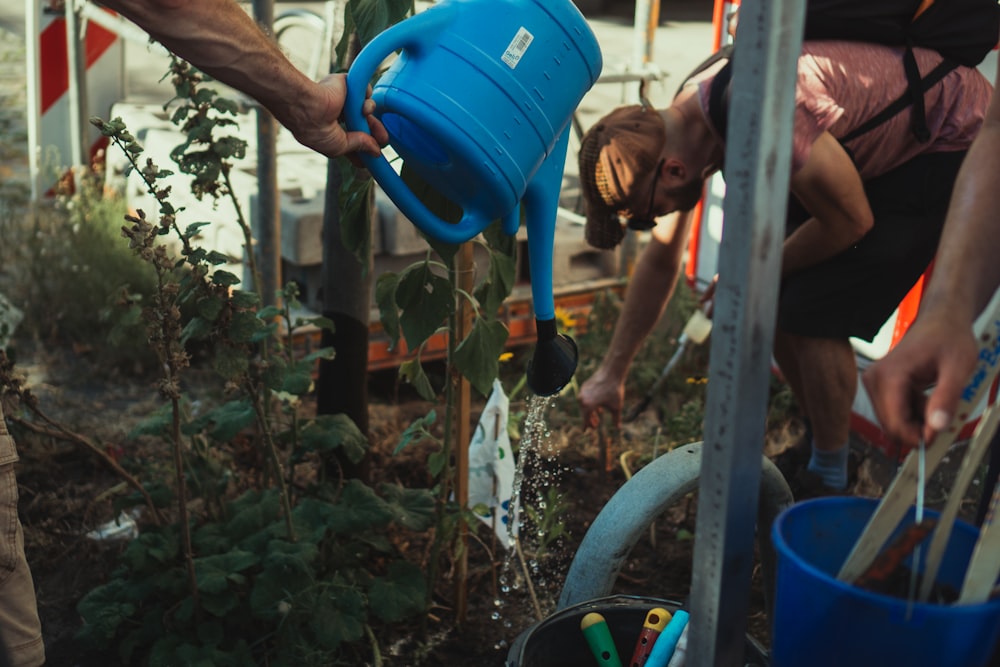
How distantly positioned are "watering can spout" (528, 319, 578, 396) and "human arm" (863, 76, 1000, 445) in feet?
2.10

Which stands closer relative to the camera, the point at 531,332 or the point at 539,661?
the point at 539,661

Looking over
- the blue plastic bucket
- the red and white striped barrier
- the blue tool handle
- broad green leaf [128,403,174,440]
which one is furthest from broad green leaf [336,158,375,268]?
the red and white striped barrier

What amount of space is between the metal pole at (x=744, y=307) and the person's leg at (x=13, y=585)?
1172 millimetres

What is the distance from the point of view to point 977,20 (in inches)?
98.3

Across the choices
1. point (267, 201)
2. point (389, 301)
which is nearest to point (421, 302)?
point (389, 301)

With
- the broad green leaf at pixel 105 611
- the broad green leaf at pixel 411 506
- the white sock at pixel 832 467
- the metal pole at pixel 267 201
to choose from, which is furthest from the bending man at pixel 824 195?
the broad green leaf at pixel 105 611

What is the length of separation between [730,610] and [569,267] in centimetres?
280

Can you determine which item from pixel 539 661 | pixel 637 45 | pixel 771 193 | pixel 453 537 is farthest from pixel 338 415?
pixel 637 45

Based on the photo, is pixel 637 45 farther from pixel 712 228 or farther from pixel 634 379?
pixel 634 379

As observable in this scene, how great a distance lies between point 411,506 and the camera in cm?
232

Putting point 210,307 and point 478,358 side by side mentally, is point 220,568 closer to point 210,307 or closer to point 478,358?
point 210,307

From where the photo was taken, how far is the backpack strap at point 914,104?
2.49m

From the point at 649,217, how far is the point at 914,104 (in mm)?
644

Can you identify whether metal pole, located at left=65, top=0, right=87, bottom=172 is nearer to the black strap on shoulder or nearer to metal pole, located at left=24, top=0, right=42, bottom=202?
metal pole, located at left=24, top=0, right=42, bottom=202
